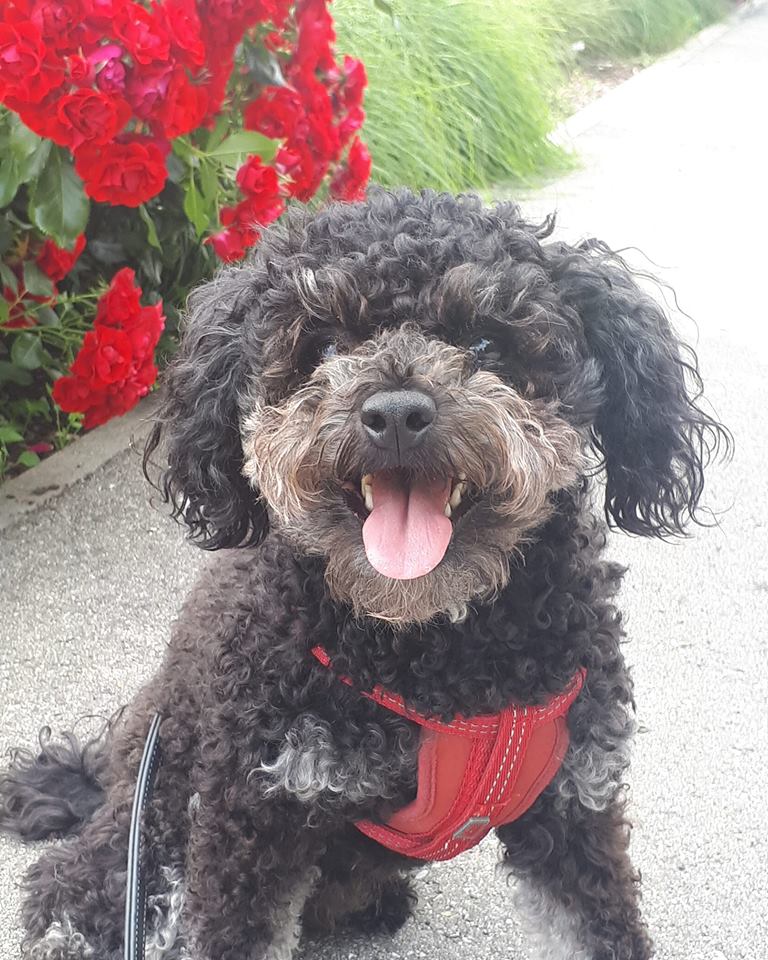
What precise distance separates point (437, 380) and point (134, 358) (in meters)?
2.03

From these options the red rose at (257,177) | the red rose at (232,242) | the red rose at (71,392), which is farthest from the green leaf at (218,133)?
the red rose at (71,392)

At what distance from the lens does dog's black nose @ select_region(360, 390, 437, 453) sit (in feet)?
6.15

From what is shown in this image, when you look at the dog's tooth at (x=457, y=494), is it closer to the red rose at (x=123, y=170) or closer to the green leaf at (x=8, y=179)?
the red rose at (x=123, y=170)

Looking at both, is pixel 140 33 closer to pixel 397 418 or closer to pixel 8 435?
pixel 8 435

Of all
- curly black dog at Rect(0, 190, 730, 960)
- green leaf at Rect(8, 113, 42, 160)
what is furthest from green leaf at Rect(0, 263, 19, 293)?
curly black dog at Rect(0, 190, 730, 960)

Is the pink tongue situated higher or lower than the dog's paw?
higher

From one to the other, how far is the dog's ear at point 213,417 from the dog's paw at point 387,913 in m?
0.90

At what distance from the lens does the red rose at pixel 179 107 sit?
3285 mm

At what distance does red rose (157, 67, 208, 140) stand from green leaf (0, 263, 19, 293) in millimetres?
650

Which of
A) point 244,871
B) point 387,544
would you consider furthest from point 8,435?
point 387,544

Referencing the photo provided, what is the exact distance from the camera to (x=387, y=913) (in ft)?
8.75

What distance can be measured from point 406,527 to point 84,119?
1.79 m

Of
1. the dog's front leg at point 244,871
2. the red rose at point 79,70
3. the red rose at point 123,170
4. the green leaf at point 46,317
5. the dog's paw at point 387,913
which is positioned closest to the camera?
the dog's front leg at point 244,871

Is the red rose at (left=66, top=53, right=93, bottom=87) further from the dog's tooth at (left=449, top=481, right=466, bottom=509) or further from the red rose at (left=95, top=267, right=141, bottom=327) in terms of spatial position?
the dog's tooth at (left=449, top=481, right=466, bottom=509)
